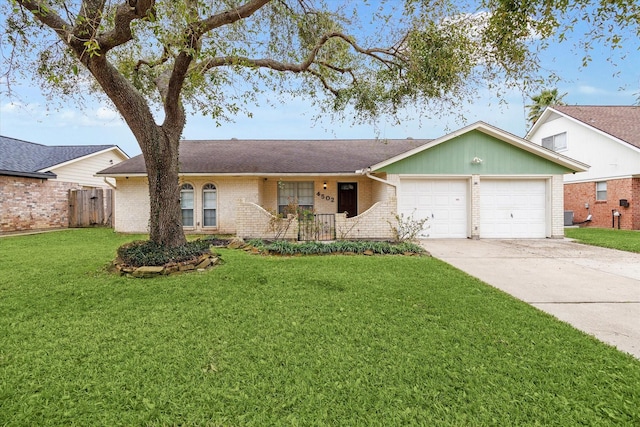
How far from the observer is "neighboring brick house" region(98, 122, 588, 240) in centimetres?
1134

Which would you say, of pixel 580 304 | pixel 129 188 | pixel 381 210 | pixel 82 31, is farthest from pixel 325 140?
pixel 580 304

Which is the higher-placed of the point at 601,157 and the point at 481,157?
the point at 601,157

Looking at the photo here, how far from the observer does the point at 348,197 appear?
1450 centimetres

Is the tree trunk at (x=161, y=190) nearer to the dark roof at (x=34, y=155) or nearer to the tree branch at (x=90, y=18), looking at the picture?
the tree branch at (x=90, y=18)

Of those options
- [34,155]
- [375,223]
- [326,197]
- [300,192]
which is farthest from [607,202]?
[34,155]

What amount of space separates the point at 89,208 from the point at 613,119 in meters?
29.8

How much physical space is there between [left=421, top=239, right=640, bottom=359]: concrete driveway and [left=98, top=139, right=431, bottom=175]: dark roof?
567 cm

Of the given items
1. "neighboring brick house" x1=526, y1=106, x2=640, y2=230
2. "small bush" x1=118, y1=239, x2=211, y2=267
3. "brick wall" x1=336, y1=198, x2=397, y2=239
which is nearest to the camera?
"small bush" x1=118, y1=239, x2=211, y2=267

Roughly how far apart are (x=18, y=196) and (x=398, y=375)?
64.6 ft

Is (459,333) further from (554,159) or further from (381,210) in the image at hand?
(554,159)

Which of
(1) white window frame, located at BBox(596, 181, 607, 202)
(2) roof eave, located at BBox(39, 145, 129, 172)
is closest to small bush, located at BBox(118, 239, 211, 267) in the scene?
(2) roof eave, located at BBox(39, 145, 129, 172)

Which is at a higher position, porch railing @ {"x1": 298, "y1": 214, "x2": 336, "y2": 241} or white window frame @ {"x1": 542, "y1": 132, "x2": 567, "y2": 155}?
white window frame @ {"x1": 542, "y1": 132, "x2": 567, "y2": 155}

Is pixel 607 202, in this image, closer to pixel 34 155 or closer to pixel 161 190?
pixel 161 190

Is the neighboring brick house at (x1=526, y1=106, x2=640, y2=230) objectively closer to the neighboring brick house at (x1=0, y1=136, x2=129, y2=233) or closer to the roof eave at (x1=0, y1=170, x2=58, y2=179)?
the neighboring brick house at (x1=0, y1=136, x2=129, y2=233)
